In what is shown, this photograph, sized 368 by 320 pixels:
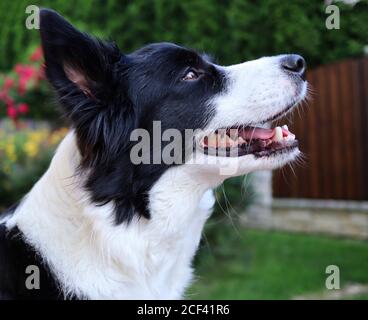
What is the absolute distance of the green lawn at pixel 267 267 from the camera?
540 centimetres

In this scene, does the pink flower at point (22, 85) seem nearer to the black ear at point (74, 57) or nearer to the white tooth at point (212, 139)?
the black ear at point (74, 57)

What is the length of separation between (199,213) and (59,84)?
0.91 metres

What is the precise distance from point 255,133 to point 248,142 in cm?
7

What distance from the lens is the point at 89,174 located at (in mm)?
2412

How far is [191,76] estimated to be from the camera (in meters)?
2.63

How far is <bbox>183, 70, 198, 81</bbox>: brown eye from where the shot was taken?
2615mm

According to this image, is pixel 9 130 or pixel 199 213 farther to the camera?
pixel 9 130

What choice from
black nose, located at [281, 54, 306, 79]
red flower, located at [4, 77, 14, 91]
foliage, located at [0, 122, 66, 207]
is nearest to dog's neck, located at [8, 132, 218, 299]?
black nose, located at [281, 54, 306, 79]

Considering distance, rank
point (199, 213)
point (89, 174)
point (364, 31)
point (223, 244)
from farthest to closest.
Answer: point (223, 244) → point (364, 31) → point (199, 213) → point (89, 174)

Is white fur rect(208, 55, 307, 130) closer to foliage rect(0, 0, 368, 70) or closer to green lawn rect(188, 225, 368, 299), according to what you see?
foliage rect(0, 0, 368, 70)

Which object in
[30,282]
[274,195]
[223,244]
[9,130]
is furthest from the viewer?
[274,195]
